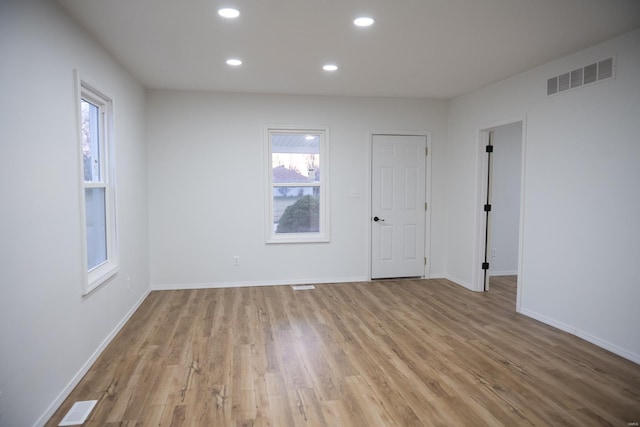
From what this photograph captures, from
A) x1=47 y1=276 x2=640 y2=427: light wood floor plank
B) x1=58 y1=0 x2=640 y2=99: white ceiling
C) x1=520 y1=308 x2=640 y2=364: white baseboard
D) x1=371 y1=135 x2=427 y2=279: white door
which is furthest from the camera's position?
x1=371 y1=135 x2=427 y2=279: white door

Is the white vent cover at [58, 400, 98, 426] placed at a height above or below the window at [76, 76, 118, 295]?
below

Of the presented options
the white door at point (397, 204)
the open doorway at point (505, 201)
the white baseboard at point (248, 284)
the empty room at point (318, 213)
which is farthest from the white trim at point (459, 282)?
the white baseboard at point (248, 284)

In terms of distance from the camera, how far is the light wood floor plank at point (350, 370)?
95.9 inches

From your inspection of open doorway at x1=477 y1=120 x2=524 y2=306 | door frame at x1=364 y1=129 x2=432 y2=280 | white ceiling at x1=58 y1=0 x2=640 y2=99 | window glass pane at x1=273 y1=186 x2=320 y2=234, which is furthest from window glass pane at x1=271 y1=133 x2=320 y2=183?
open doorway at x1=477 y1=120 x2=524 y2=306

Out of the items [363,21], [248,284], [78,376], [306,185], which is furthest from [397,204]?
[78,376]

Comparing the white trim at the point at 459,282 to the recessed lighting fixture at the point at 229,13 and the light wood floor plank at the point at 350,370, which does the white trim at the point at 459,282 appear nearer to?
the light wood floor plank at the point at 350,370

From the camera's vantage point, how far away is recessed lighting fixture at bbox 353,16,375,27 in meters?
2.94

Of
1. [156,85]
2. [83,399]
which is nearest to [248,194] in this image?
[156,85]

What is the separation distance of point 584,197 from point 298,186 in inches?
133

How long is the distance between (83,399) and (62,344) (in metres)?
0.37

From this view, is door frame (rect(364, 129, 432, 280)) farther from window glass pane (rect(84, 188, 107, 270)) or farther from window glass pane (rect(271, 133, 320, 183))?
window glass pane (rect(84, 188, 107, 270))

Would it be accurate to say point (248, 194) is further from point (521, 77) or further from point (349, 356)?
point (521, 77)

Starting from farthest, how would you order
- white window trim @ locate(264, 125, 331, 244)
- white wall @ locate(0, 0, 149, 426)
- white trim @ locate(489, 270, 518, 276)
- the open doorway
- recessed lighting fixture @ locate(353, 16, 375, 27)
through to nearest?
1. white trim @ locate(489, 270, 518, 276)
2. the open doorway
3. white window trim @ locate(264, 125, 331, 244)
4. recessed lighting fixture @ locate(353, 16, 375, 27)
5. white wall @ locate(0, 0, 149, 426)

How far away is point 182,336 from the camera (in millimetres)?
3695
